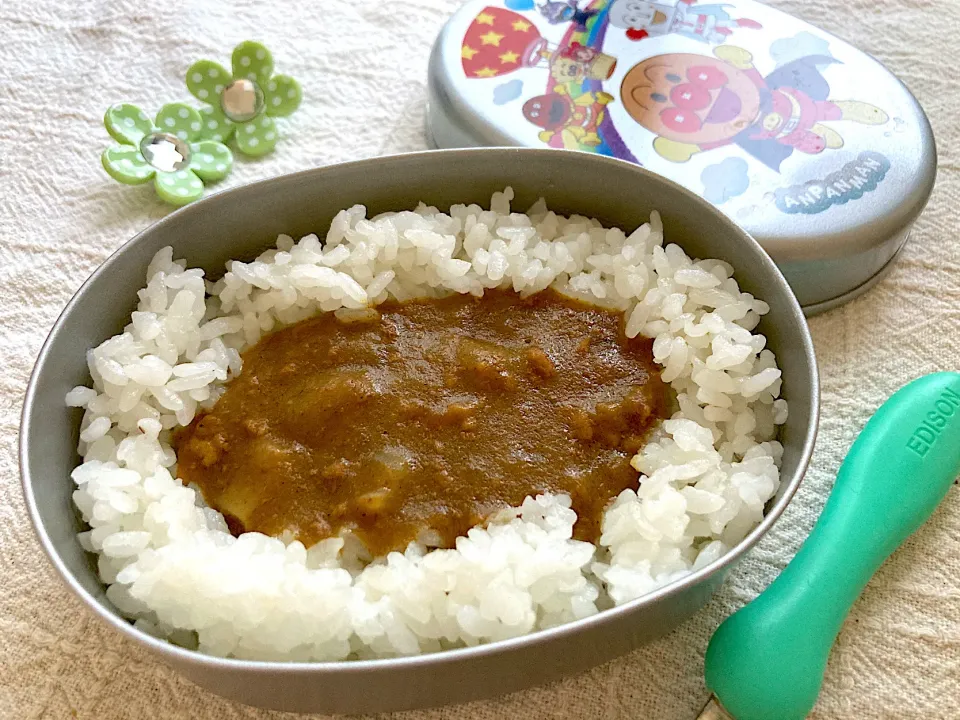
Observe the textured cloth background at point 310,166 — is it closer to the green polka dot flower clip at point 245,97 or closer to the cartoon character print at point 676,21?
the green polka dot flower clip at point 245,97

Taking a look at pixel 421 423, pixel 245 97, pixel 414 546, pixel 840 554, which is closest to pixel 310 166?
pixel 245 97

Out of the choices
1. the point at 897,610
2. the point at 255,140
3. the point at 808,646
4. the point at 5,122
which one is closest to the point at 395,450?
the point at 808,646

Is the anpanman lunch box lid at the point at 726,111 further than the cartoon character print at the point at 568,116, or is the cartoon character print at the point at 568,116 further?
the cartoon character print at the point at 568,116

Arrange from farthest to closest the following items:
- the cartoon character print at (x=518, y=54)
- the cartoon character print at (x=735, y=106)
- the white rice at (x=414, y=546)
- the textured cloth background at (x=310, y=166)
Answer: the cartoon character print at (x=518, y=54) → the cartoon character print at (x=735, y=106) → the textured cloth background at (x=310, y=166) → the white rice at (x=414, y=546)

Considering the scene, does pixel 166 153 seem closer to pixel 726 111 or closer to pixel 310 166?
pixel 310 166

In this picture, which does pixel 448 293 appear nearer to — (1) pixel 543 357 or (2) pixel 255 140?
(1) pixel 543 357

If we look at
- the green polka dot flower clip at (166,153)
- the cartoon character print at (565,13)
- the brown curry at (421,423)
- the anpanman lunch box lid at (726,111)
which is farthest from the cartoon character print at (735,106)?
the green polka dot flower clip at (166,153)
